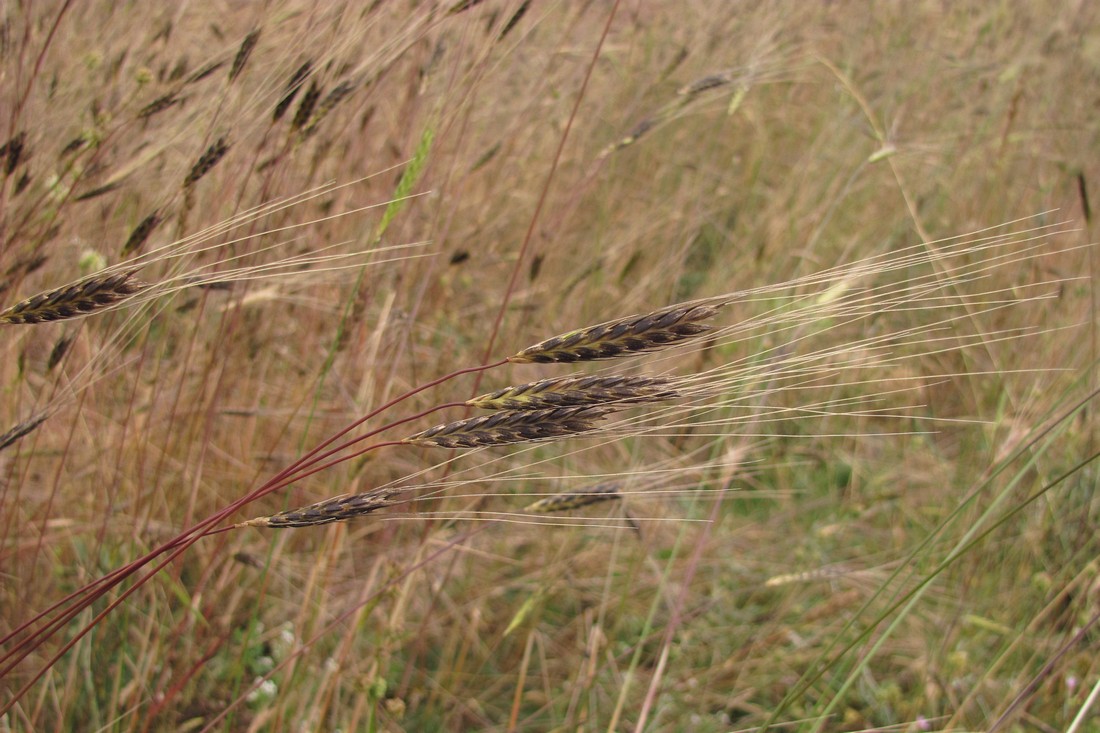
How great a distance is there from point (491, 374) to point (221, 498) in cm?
76

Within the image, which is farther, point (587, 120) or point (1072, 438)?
point (587, 120)

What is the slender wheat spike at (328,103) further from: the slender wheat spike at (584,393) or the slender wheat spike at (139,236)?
the slender wheat spike at (584,393)

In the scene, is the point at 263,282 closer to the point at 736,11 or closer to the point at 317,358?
the point at 317,358

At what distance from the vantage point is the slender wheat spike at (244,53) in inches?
42.8

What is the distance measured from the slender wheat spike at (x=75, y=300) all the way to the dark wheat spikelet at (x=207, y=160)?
304 millimetres

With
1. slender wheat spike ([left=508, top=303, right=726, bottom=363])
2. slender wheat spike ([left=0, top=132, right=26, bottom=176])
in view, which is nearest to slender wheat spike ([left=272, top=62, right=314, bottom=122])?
slender wheat spike ([left=0, top=132, right=26, bottom=176])

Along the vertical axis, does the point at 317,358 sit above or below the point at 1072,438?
above

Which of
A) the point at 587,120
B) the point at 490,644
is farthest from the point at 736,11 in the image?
the point at 490,644

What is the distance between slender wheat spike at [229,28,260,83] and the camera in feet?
3.57

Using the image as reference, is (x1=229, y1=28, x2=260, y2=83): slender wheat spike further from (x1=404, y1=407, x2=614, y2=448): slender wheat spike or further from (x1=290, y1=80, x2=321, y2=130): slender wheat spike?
(x1=404, y1=407, x2=614, y2=448): slender wheat spike

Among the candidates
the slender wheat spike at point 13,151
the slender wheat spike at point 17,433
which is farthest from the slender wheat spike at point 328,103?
the slender wheat spike at point 17,433

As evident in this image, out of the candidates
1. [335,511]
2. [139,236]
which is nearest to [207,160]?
[139,236]

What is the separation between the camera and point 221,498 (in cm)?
181

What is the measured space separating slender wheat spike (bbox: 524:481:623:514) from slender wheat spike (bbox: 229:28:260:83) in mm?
652
